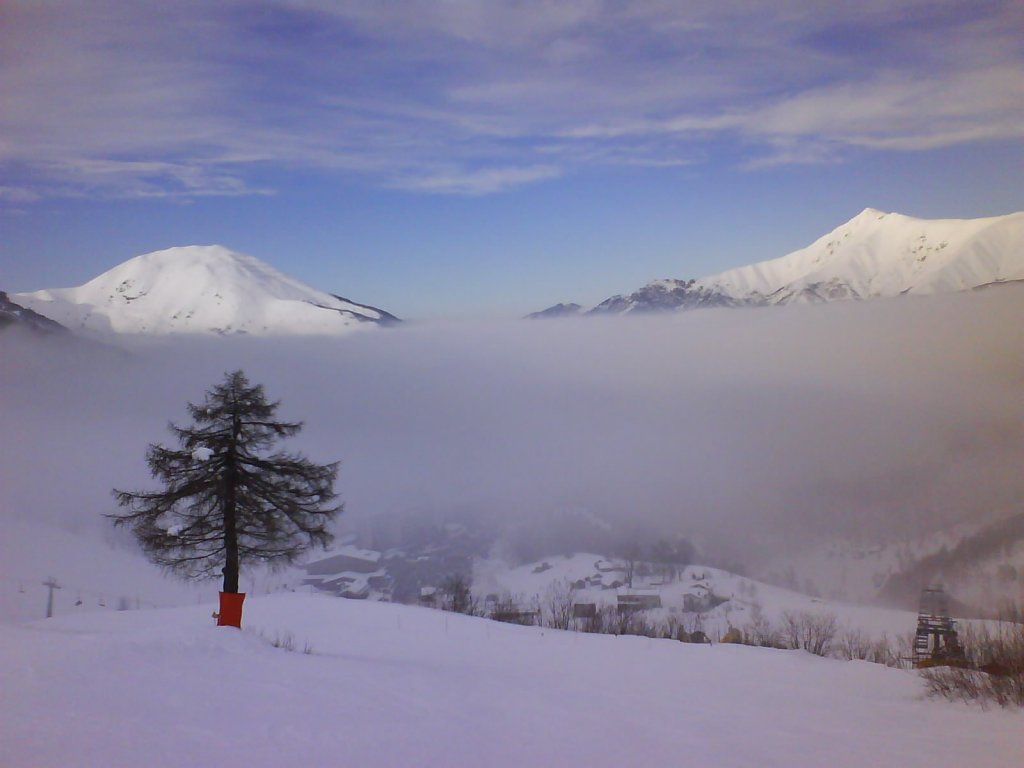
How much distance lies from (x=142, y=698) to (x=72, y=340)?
16999cm

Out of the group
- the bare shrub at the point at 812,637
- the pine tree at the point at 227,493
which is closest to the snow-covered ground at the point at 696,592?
the bare shrub at the point at 812,637

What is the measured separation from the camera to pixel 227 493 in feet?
61.1

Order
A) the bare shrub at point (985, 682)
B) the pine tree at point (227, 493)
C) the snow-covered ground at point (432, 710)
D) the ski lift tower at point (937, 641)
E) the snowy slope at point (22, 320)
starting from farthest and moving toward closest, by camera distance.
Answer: the snowy slope at point (22, 320) → the ski lift tower at point (937, 641) → the pine tree at point (227, 493) → the bare shrub at point (985, 682) → the snow-covered ground at point (432, 710)

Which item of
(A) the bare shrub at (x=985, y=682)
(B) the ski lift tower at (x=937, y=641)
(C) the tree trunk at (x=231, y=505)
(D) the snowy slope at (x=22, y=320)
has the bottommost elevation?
(B) the ski lift tower at (x=937, y=641)

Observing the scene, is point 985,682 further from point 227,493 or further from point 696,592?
point 696,592

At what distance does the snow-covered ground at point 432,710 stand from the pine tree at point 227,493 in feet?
7.80

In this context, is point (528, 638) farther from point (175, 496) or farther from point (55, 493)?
point (55, 493)

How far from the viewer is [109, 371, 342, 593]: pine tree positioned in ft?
60.8

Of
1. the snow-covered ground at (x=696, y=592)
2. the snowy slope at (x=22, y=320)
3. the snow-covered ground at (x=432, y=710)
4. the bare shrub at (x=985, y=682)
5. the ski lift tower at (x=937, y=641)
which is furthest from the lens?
the snow-covered ground at (x=696, y=592)

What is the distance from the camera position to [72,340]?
519ft

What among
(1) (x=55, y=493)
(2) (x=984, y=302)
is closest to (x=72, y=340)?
(1) (x=55, y=493)

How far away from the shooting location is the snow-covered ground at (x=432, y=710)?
8.49m

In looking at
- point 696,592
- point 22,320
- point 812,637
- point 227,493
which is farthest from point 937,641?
point 696,592

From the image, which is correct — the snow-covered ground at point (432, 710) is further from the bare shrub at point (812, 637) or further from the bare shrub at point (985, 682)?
the bare shrub at point (812, 637)
